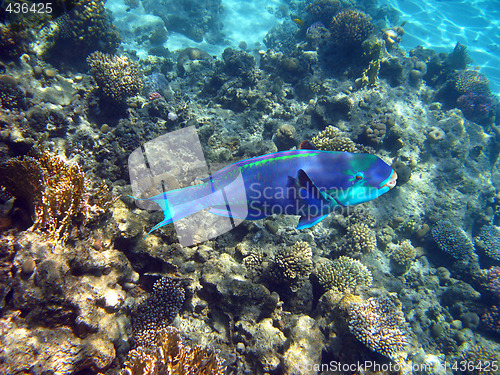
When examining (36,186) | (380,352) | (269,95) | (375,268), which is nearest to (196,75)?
(269,95)

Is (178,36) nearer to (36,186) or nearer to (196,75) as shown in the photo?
(196,75)

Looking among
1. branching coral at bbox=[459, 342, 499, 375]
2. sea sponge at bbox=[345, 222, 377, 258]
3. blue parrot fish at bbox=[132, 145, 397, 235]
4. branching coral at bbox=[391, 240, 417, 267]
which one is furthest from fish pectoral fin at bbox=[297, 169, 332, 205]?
branching coral at bbox=[459, 342, 499, 375]

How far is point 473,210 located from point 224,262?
9697 mm

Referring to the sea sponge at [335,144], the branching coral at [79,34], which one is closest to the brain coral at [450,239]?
the sea sponge at [335,144]

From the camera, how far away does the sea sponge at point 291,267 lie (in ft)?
13.8

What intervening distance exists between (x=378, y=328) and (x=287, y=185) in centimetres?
300

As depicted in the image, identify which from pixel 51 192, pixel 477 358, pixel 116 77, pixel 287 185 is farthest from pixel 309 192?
pixel 477 358

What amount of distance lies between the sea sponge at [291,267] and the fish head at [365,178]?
2295mm

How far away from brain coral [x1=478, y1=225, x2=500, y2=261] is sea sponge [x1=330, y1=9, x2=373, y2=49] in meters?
8.33

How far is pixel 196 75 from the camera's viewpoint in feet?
28.9

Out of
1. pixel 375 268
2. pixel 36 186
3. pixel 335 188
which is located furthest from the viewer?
pixel 375 268

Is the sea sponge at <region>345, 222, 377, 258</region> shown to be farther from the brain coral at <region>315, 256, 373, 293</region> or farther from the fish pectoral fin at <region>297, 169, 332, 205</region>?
the fish pectoral fin at <region>297, 169, 332, 205</region>

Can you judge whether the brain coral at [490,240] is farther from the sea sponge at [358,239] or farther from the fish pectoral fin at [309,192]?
the fish pectoral fin at [309,192]

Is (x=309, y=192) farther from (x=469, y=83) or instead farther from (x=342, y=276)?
(x=469, y=83)
